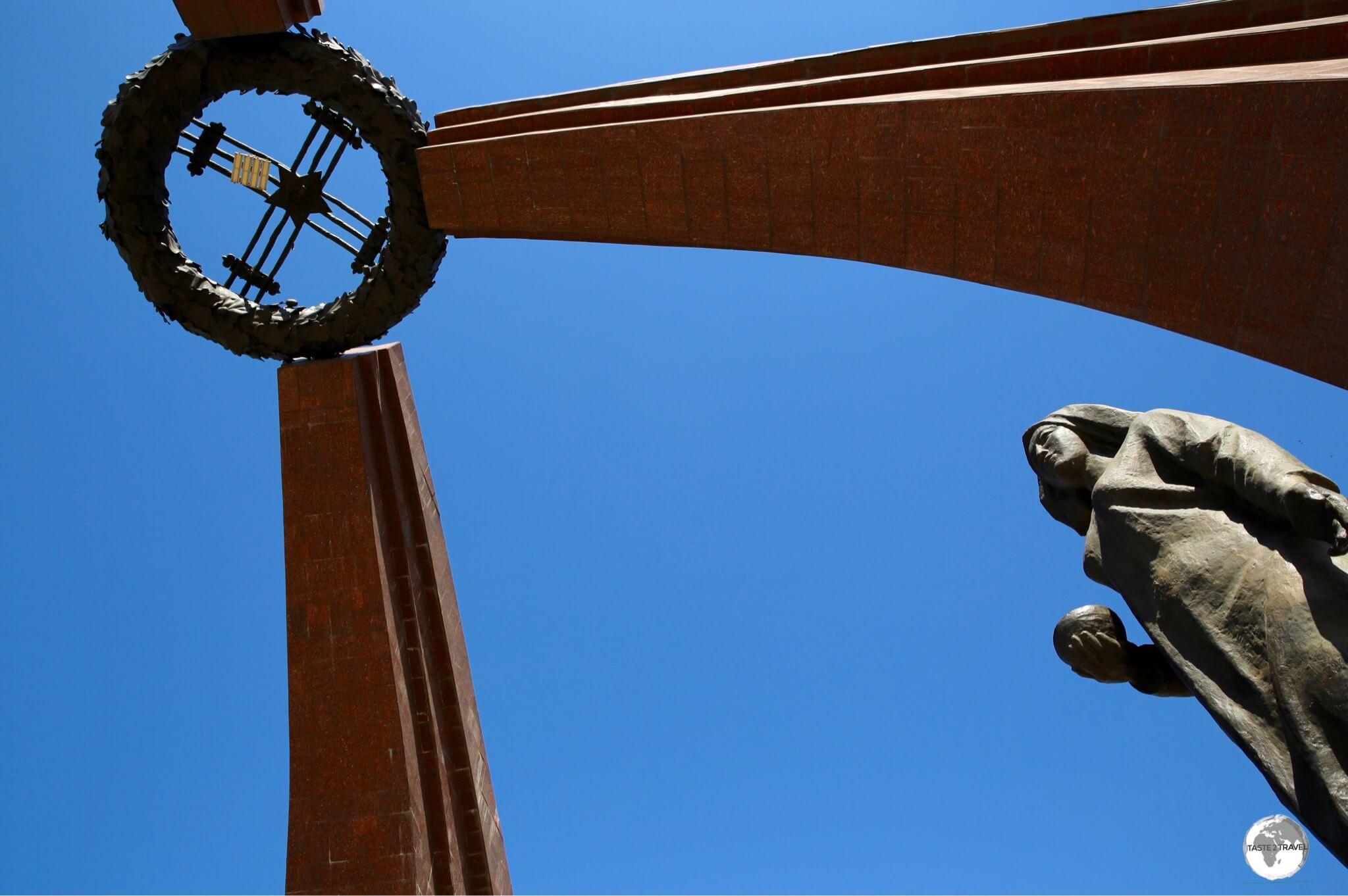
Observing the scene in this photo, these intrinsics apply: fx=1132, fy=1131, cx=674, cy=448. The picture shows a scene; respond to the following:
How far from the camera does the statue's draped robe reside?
402 centimetres

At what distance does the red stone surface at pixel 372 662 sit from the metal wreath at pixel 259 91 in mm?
356

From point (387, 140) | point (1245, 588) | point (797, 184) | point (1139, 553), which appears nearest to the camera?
point (1245, 588)

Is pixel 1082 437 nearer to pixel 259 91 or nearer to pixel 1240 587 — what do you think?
pixel 1240 587

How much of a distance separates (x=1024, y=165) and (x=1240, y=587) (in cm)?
279

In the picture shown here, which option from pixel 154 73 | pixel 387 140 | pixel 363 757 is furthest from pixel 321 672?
pixel 154 73

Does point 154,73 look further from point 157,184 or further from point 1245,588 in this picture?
point 1245,588

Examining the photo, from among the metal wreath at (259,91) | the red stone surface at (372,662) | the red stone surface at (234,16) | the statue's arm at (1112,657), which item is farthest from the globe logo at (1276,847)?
the red stone surface at (234,16)

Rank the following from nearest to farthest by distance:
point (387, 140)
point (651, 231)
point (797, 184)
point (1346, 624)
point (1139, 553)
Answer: point (1346, 624)
point (1139, 553)
point (797, 184)
point (651, 231)
point (387, 140)

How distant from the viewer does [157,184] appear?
888 centimetres

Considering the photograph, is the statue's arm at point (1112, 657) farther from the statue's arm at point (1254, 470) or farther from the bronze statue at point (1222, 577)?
the statue's arm at point (1254, 470)

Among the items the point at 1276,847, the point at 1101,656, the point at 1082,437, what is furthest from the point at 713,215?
the point at 1276,847

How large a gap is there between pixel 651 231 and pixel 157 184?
13.4 feet

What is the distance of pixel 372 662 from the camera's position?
8148 millimetres

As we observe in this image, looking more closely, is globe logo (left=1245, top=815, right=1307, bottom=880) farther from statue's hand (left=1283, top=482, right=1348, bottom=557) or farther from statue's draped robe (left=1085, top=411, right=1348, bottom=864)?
statue's hand (left=1283, top=482, right=1348, bottom=557)
